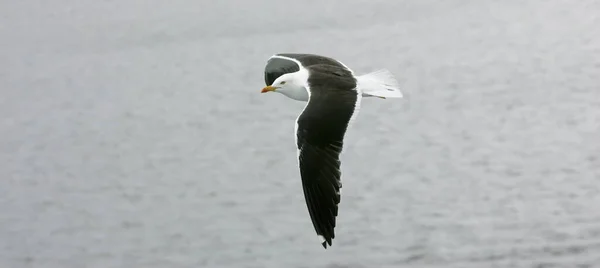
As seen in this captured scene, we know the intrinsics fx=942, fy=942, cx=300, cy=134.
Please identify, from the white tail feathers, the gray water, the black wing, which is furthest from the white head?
the gray water

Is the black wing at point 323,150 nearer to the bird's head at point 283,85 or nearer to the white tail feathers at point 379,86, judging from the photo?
the white tail feathers at point 379,86

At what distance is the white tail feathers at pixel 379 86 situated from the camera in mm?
8531

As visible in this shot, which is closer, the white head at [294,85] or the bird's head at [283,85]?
the white head at [294,85]

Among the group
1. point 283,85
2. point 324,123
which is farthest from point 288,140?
point 324,123

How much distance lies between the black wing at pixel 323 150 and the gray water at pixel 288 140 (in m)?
3.91

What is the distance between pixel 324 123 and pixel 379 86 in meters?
1.31

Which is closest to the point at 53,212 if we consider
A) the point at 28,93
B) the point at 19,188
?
the point at 19,188

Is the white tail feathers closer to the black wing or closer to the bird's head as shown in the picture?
the black wing

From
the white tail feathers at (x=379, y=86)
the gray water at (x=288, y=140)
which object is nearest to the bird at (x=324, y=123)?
the white tail feathers at (x=379, y=86)

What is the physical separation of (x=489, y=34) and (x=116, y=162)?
10.9 m

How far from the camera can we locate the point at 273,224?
12961mm

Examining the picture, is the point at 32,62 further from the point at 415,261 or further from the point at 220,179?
the point at 415,261

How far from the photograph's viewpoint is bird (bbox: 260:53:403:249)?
7129 mm

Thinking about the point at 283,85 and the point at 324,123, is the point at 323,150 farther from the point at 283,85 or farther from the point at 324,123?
the point at 283,85
